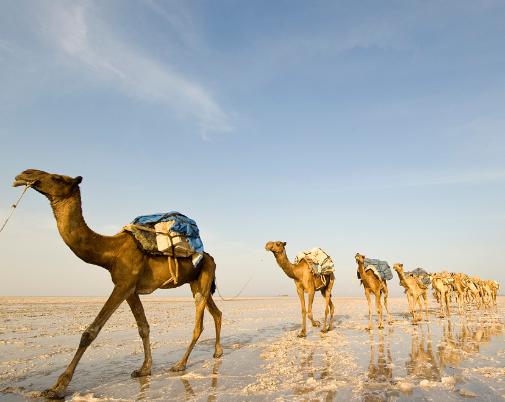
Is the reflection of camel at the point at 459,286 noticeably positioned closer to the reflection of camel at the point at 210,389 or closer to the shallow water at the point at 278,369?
the shallow water at the point at 278,369

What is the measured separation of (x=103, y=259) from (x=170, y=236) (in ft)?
4.36

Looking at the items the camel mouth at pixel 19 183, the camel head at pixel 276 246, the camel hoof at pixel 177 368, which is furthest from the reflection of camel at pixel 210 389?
the camel head at pixel 276 246

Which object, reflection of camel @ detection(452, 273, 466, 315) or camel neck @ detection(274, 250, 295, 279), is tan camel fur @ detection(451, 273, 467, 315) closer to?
reflection of camel @ detection(452, 273, 466, 315)

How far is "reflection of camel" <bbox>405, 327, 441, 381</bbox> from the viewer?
251 inches

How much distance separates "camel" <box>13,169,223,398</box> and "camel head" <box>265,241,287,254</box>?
5811 mm

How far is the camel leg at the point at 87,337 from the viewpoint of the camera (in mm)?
5414

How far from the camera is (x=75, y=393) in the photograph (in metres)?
5.53

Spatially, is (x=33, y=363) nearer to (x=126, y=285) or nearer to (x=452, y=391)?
(x=126, y=285)

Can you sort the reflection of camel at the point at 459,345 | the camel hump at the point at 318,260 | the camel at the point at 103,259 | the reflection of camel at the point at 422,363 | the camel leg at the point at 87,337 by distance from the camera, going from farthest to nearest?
1. the camel hump at the point at 318,260
2. the reflection of camel at the point at 459,345
3. the reflection of camel at the point at 422,363
4. the camel at the point at 103,259
5. the camel leg at the point at 87,337

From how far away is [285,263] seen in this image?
46.0 feet

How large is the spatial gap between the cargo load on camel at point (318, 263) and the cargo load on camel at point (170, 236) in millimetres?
7230

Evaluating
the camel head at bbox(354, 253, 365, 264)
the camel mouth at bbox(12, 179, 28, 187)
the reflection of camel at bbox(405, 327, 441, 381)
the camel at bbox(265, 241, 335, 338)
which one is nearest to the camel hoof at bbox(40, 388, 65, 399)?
the camel mouth at bbox(12, 179, 28, 187)

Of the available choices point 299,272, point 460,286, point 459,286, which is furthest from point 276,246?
point 460,286

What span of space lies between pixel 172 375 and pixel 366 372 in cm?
340
